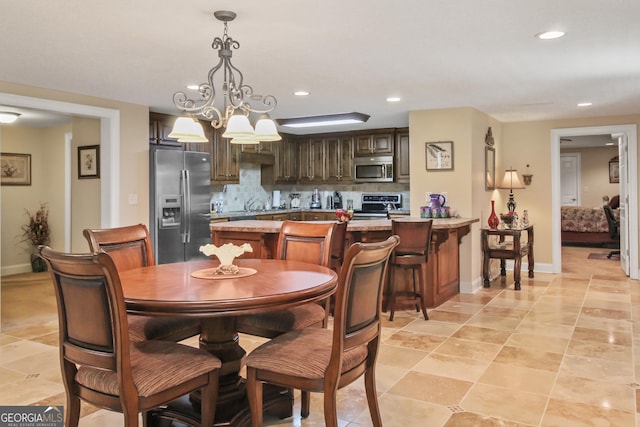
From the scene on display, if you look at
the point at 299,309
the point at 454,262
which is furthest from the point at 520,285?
the point at 299,309

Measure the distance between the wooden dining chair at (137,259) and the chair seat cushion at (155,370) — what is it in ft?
1.27

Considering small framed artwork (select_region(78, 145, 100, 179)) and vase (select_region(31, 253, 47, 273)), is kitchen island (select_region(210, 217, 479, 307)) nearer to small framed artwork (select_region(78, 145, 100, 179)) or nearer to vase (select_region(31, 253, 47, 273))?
small framed artwork (select_region(78, 145, 100, 179))

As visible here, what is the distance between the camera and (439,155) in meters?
5.77

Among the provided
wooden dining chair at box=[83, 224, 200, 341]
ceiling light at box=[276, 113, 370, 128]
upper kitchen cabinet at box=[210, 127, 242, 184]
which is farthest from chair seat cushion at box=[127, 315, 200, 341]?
upper kitchen cabinet at box=[210, 127, 242, 184]

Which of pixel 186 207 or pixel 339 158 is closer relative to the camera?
pixel 186 207

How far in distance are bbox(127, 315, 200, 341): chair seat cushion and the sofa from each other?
29.5 feet

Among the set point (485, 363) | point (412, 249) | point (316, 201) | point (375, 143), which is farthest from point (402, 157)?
point (485, 363)

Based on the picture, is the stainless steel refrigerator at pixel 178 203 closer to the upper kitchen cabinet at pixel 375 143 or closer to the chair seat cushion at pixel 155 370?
the upper kitchen cabinet at pixel 375 143

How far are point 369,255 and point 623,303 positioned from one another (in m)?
4.38

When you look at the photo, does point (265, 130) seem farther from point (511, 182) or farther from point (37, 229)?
point (37, 229)

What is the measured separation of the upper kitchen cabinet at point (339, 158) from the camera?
780cm

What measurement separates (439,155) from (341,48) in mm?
2795

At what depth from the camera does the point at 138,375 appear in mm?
1818

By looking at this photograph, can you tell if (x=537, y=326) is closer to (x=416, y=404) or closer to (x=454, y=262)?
(x=454, y=262)
